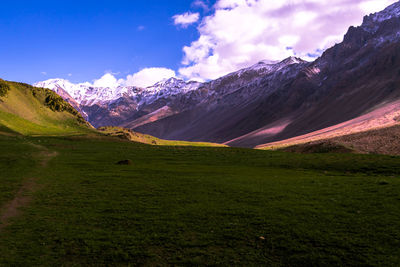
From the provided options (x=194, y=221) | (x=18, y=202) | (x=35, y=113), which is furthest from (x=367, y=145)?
(x=35, y=113)

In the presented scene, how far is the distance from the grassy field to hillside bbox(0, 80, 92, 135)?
80910 millimetres

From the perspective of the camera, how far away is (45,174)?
36250 millimetres

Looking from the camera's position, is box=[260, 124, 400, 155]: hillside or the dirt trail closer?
the dirt trail

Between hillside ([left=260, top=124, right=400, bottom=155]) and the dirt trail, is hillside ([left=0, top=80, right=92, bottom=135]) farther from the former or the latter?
hillside ([left=260, top=124, right=400, bottom=155])

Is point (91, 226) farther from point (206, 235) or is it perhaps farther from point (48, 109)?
point (48, 109)

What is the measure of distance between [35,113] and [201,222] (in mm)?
134793

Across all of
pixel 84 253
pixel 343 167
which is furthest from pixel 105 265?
pixel 343 167

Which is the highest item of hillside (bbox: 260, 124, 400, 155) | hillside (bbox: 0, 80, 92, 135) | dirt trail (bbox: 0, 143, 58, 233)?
hillside (bbox: 0, 80, 92, 135)

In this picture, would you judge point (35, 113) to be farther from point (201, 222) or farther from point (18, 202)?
point (201, 222)

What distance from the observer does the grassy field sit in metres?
14.4


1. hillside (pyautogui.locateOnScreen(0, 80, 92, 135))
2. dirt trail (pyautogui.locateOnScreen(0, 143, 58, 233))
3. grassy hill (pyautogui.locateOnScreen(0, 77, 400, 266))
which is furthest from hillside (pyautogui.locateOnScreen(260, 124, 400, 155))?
hillside (pyautogui.locateOnScreen(0, 80, 92, 135))

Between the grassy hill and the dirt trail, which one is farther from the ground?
the dirt trail

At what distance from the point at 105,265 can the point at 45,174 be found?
26754 millimetres

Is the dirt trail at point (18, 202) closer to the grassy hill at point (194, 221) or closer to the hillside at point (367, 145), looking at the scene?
the grassy hill at point (194, 221)
